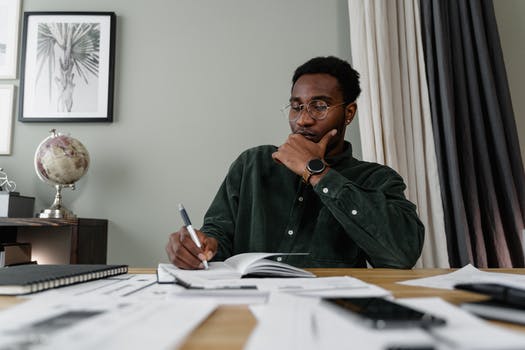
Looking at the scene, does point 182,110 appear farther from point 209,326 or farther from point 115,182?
point 209,326

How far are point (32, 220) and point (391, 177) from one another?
147 cm

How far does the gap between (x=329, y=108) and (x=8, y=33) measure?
6.53 feet

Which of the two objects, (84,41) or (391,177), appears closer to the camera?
(391,177)

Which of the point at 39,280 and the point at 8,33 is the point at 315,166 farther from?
the point at 8,33

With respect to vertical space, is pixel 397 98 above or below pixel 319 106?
above

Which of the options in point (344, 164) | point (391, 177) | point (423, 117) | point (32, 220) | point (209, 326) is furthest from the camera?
point (423, 117)

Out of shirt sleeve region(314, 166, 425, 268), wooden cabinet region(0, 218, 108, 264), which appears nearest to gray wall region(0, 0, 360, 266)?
wooden cabinet region(0, 218, 108, 264)

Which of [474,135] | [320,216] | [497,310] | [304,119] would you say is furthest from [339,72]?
[497,310]

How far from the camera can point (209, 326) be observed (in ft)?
1.29


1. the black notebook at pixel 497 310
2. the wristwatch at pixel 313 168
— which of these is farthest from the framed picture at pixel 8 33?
the black notebook at pixel 497 310

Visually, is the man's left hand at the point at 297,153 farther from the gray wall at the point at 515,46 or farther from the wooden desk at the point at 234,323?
the gray wall at the point at 515,46

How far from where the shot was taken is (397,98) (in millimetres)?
2131

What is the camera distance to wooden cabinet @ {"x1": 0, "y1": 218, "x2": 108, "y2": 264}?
179 cm

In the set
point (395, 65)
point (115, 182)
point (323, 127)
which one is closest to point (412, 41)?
point (395, 65)
